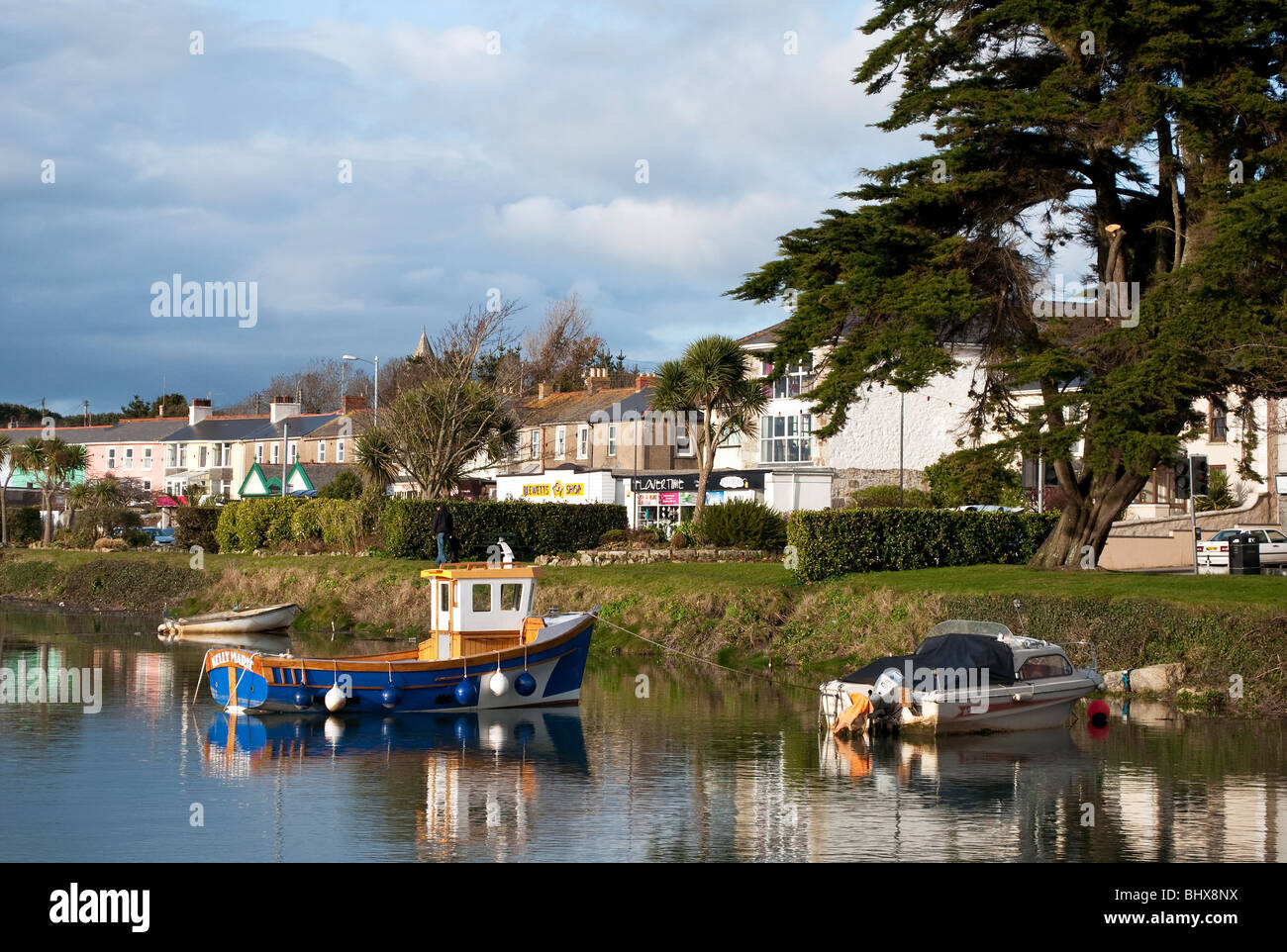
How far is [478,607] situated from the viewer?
92.4 ft

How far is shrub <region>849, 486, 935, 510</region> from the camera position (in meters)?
63.5

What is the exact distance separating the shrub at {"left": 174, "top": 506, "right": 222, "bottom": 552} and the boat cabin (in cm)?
3509

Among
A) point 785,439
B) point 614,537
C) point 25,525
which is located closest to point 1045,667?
point 614,537

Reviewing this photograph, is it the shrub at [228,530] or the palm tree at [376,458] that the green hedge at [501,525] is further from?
the shrub at [228,530]

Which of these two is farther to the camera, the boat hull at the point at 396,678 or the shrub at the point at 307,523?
the shrub at the point at 307,523

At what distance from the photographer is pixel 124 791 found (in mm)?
18859

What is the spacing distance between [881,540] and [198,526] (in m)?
36.6

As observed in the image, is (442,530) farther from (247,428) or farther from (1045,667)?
(247,428)

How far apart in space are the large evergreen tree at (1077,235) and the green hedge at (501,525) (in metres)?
17.6

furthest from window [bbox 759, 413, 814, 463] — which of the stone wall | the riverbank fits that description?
the riverbank

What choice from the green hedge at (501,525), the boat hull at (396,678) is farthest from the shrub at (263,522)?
the boat hull at (396,678)

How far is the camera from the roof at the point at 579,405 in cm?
8381

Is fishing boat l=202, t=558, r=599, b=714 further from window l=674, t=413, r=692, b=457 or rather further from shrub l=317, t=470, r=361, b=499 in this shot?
window l=674, t=413, r=692, b=457
